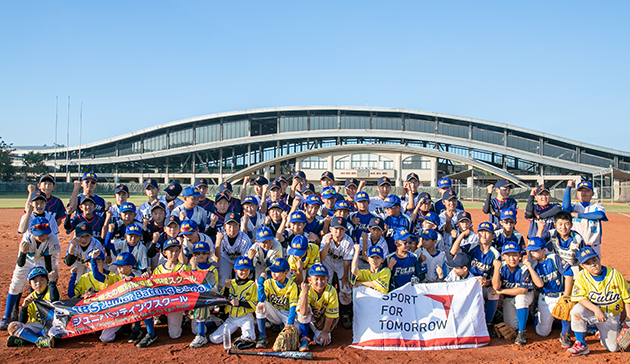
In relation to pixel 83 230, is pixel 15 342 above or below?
below

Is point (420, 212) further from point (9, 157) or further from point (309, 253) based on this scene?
point (9, 157)

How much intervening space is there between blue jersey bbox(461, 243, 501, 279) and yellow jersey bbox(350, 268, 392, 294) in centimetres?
134

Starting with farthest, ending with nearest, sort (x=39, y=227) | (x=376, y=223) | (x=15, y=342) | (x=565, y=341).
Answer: (x=376, y=223) < (x=39, y=227) < (x=565, y=341) < (x=15, y=342)

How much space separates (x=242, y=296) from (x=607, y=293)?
4.81m

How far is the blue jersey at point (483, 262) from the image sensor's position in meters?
5.81

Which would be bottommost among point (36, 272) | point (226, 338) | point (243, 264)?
point (226, 338)

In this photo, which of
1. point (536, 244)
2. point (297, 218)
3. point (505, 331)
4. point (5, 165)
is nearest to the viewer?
point (505, 331)

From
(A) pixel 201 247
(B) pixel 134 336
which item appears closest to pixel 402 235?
(A) pixel 201 247

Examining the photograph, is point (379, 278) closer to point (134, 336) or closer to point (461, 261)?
point (461, 261)

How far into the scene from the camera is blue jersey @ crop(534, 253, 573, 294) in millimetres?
5614

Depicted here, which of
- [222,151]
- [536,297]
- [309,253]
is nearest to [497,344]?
[536,297]

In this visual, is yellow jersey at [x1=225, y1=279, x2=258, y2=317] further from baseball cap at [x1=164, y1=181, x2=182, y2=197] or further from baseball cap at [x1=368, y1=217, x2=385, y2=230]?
baseball cap at [x1=164, y1=181, x2=182, y2=197]

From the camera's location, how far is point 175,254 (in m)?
5.66

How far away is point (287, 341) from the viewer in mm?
4887
